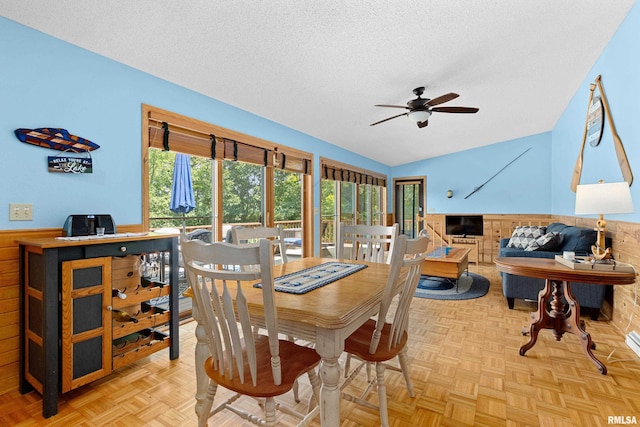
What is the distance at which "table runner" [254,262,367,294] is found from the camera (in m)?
1.52

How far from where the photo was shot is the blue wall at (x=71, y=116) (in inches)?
77.8

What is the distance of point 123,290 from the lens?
2178 mm

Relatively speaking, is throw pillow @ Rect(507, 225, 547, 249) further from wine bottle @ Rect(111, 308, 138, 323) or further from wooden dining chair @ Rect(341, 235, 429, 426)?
wine bottle @ Rect(111, 308, 138, 323)

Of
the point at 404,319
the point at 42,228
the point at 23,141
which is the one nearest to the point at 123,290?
the point at 42,228

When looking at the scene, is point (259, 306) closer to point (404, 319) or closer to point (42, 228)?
point (404, 319)

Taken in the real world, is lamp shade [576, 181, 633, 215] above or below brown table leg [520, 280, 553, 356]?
above

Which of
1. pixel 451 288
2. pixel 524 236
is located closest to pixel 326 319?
pixel 451 288

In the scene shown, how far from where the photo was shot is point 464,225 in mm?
7105

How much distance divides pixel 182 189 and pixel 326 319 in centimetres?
267

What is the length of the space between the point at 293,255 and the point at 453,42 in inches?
144

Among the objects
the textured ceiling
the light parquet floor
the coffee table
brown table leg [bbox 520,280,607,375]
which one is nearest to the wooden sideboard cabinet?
the light parquet floor

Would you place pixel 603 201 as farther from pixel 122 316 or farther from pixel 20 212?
pixel 20 212

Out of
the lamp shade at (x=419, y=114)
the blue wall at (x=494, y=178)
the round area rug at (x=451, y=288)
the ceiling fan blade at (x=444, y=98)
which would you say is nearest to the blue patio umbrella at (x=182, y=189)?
the lamp shade at (x=419, y=114)

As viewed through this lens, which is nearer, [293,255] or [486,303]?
[486,303]
